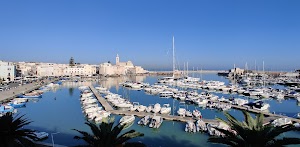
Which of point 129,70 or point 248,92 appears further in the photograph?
point 129,70

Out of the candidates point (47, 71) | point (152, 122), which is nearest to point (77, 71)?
point (47, 71)

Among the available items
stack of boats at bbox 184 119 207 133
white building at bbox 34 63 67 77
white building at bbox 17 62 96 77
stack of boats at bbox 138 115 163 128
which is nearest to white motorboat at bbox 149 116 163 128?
stack of boats at bbox 138 115 163 128

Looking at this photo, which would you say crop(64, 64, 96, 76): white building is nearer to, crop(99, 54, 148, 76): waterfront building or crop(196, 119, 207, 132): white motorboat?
crop(99, 54, 148, 76): waterfront building

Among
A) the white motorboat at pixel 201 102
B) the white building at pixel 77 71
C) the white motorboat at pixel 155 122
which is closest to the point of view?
the white motorboat at pixel 155 122

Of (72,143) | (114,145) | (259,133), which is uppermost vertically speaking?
(259,133)

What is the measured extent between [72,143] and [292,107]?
3121cm

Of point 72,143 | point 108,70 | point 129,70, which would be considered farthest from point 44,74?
point 72,143

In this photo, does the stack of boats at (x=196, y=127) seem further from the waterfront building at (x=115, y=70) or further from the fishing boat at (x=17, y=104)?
the waterfront building at (x=115, y=70)

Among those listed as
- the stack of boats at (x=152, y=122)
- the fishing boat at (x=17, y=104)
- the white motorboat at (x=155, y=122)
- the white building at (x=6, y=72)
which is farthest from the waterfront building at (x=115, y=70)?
the white motorboat at (x=155, y=122)

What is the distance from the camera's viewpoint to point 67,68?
120250 mm

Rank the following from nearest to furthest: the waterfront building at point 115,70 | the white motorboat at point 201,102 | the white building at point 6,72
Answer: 1. the white motorboat at point 201,102
2. the white building at point 6,72
3. the waterfront building at point 115,70

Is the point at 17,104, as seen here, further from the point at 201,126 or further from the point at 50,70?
the point at 50,70

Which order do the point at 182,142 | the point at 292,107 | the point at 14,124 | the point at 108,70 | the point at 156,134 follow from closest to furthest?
the point at 14,124, the point at 182,142, the point at 156,134, the point at 292,107, the point at 108,70

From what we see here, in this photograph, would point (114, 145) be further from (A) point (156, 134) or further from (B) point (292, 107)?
(B) point (292, 107)
